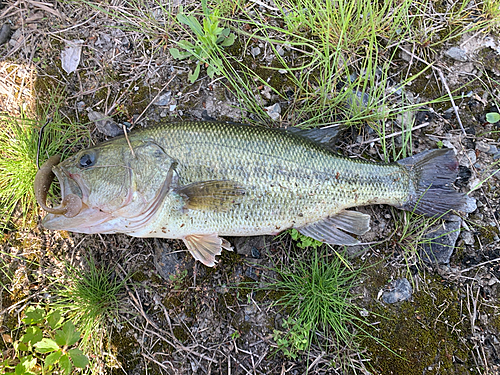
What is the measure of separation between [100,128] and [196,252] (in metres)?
1.87

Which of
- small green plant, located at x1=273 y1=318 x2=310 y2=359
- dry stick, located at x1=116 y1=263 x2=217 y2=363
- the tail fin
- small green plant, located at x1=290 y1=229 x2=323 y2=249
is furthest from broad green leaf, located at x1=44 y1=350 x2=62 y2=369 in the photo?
the tail fin

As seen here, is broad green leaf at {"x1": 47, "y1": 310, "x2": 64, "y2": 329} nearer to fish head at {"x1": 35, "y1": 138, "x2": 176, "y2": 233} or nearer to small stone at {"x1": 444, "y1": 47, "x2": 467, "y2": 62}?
fish head at {"x1": 35, "y1": 138, "x2": 176, "y2": 233}

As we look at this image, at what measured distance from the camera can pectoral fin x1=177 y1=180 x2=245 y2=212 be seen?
114 inches

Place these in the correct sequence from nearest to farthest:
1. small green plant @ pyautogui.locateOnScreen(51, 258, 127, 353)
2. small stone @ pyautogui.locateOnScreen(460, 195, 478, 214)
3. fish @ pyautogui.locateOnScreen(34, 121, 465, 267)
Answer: fish @ pyautogui.locateOnScreen(34, 121, 465, 267), small green plant @ pyautogui.locateOnScreen(51, 258, 127, 353), small stone @ pyautogui.locateOnScreen(460, 195, 478, 214)

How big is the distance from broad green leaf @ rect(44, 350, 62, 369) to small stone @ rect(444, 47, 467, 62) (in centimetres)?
536

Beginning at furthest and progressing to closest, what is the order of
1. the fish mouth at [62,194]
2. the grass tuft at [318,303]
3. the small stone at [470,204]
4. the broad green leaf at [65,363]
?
the small stone at [470,204] → the grass tuft at [318,303] → the broad green leaf at [65,363] → the fish mouth at [62,194]

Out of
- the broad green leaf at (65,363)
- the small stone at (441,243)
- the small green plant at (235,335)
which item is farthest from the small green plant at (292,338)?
the broad green leaf at (65,363)

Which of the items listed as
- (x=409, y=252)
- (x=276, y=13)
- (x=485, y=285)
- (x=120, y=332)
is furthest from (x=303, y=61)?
(x=120, y=332)

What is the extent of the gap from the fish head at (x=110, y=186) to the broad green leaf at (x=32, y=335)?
1.19 m

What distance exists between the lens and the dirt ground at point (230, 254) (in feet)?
10.7

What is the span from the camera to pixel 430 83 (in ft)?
12.0

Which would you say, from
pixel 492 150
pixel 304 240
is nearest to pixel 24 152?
pixel 304 240

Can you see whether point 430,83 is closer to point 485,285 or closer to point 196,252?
point 485,285

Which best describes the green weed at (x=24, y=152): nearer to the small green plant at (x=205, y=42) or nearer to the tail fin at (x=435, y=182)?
the small green plant at (x=205, y=42)
